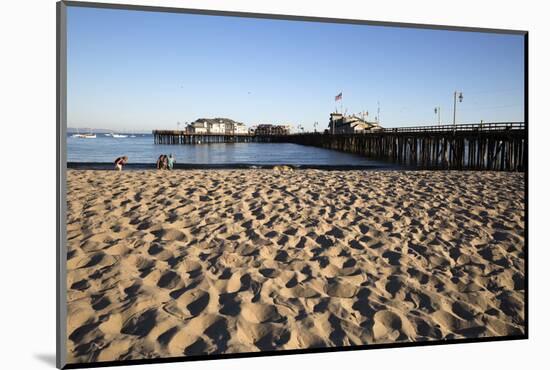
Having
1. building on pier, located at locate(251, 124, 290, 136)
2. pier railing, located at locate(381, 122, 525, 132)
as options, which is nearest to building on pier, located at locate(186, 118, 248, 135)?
building on pier, located at locate(251, 124, 290, 136)

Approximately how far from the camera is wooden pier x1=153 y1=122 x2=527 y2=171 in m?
11.4

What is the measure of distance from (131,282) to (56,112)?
46.7 inches

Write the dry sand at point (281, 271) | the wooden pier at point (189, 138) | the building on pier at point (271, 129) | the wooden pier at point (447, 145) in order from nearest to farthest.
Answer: the dry sand at point (281, 271)
the wooden pier at point (447, 145)
the wooden pier at point (189, 138)
the building on pier at point (271, 129)

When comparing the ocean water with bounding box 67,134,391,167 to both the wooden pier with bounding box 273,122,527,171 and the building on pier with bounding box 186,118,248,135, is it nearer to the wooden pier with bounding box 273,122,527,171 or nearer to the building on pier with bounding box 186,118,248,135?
the wooden pier with bounding box 273,122,527,171

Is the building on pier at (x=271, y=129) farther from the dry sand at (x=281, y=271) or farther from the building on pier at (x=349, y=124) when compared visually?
the dry sand at (x=281, y=271)

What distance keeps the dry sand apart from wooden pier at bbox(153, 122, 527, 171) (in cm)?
98

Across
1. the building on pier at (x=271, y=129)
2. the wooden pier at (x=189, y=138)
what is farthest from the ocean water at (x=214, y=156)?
the building on pier at (x=271, y=129)

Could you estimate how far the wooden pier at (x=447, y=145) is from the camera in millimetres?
11390

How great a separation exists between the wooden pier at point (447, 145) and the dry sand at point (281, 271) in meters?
0.98

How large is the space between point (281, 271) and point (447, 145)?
18.8 meters

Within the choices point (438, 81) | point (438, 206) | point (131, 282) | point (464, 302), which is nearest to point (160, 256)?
point (131, 282)

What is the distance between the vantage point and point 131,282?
8.86 feet

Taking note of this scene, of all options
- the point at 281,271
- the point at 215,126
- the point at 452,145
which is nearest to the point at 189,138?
the point at 215,126

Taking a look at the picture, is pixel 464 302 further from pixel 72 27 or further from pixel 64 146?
pixel 72 27
